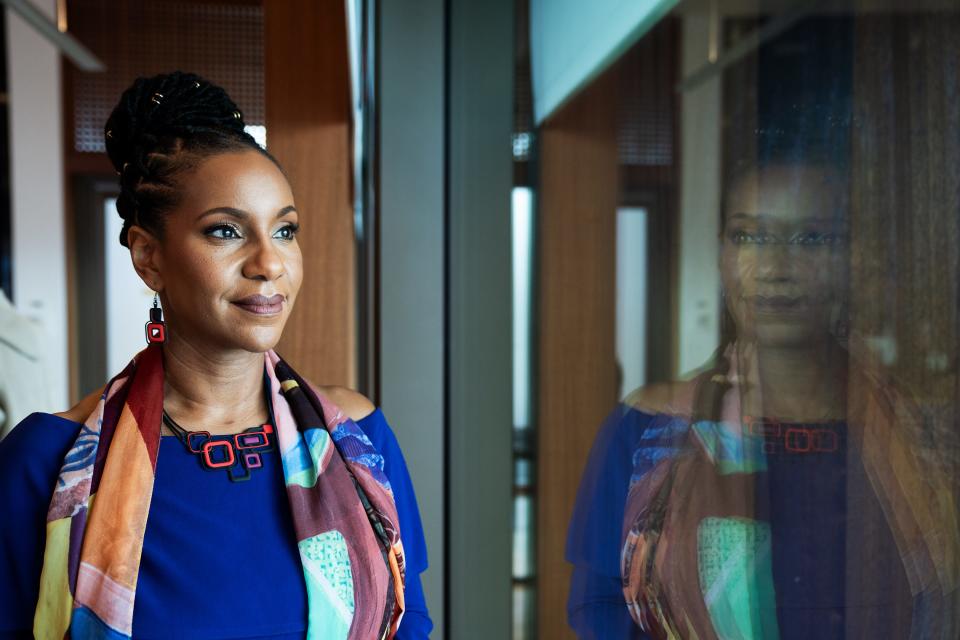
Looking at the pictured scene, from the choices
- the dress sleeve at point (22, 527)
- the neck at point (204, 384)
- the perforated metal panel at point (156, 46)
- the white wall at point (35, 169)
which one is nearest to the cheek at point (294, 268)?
the neck at point (204, 384)

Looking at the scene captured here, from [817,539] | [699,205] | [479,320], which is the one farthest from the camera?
[479,320]

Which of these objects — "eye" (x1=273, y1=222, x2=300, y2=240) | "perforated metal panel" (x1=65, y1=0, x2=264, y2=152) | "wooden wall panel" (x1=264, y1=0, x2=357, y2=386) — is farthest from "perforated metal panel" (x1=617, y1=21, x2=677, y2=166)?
"perforated metal panel" (x1=65, y1=0, x2=264, y2=152)

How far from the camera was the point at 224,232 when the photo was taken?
98cm

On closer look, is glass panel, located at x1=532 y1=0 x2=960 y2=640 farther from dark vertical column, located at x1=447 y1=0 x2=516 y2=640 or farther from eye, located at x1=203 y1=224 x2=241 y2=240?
dark vertical column, located at x1=447 y1=0 x2=516 y2=640

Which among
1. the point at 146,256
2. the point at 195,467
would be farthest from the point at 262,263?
A: the point at 195,467

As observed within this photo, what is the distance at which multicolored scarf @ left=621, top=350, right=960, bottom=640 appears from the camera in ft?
1.47

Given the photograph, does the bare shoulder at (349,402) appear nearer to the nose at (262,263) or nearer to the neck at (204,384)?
the neck at (204,384)

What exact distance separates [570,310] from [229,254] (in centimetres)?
45

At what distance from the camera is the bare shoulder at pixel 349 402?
1170 millimetres

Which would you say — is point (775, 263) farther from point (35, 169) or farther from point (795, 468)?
point (35, 169)

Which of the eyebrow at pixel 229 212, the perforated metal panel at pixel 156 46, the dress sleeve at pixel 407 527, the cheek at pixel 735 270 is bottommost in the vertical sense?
the dress sleeve at pixel 407 527

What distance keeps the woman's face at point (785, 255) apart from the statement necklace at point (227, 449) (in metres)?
0.64

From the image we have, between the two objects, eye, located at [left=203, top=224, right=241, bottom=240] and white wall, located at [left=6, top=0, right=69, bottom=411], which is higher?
white wall, located at [left=6, top=0, right=69, bottom=411]

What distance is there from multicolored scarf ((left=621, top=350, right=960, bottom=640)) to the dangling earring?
Result: 1.94 feet
